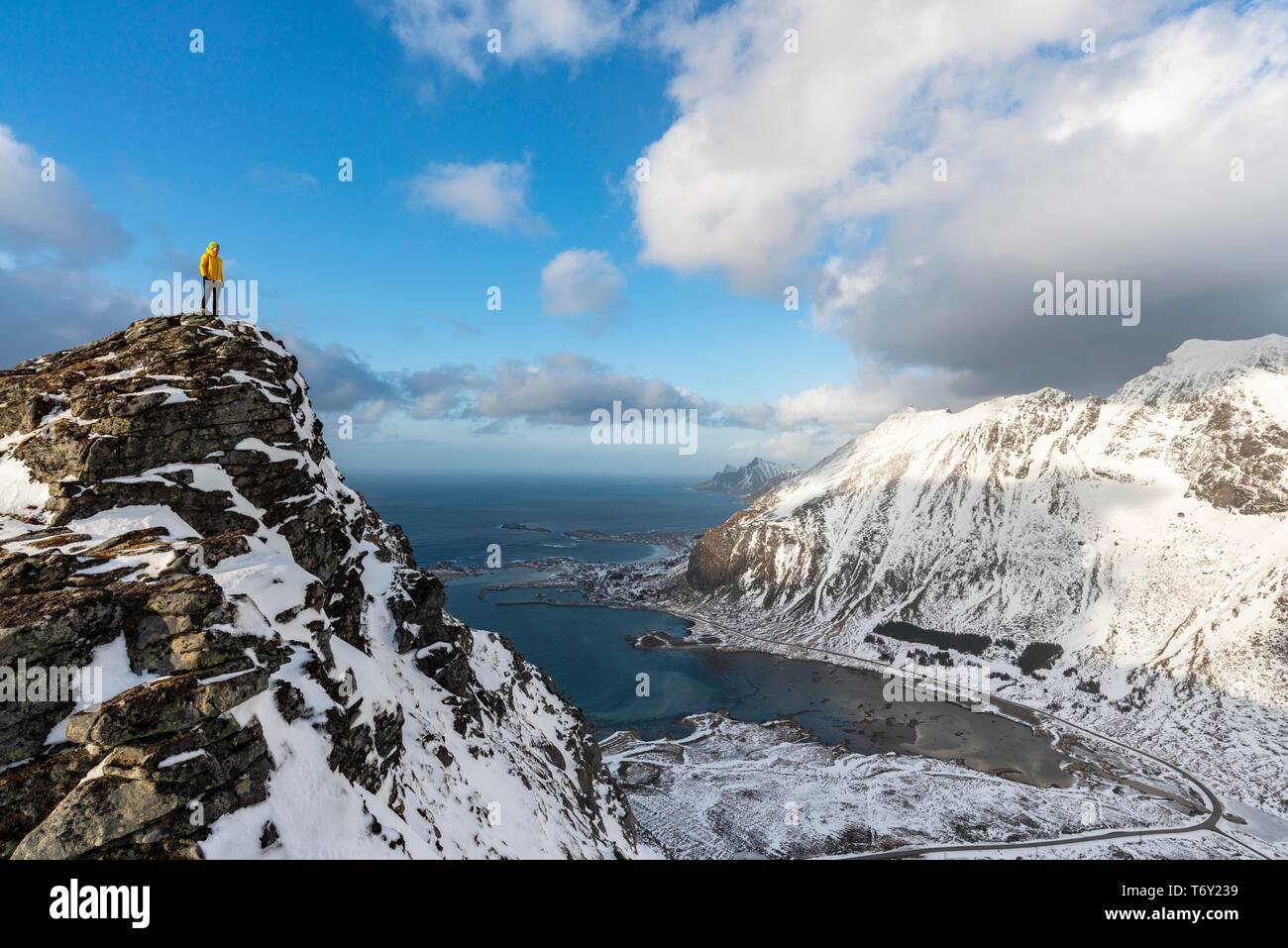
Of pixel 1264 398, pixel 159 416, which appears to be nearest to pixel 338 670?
pixel 159 416

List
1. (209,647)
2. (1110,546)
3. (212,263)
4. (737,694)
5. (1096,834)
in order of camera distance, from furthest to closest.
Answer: (1110,546) < (737,694) < (1096,834) < (212,263) < (209,647)

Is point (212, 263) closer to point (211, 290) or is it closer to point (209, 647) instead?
point (211, 290)

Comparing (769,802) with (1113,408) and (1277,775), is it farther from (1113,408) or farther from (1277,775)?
(1113,408)

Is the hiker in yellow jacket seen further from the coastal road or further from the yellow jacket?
the coastal road

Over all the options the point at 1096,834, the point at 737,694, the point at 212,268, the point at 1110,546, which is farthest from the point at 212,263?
the point at 1110,546

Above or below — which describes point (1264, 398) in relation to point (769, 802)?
above

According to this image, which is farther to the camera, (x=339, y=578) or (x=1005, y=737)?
(x=1005, y=737)
